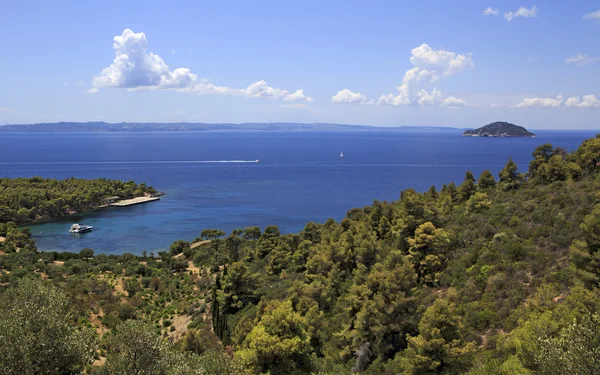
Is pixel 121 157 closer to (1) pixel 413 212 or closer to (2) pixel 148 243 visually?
(2) pixel 148 243

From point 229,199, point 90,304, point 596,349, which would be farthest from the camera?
point 229,199

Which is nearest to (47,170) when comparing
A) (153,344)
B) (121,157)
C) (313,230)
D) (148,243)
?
(121,157)

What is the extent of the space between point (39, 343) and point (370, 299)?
13885mm

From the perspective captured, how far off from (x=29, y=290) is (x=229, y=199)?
216 feet

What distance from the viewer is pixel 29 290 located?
16.7 m

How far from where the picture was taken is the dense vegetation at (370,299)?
532 inches

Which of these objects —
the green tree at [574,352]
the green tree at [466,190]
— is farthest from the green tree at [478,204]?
the green tree at [574,352]

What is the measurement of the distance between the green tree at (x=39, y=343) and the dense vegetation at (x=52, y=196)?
6045cm

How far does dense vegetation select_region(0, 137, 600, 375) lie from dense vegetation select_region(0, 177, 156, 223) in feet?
92.9

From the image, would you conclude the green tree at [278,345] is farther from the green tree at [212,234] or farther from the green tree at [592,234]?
the green tree at [212,234]

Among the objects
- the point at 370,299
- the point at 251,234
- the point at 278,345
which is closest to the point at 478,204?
the point at 370,299

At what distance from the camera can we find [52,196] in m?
72.5

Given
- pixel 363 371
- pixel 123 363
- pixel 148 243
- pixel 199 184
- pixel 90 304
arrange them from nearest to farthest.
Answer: pixel 123 363
pixel 363 371
pixel 90 304
pixel 148 243
pixel 199 184

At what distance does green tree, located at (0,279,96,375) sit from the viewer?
1226 centimetres
